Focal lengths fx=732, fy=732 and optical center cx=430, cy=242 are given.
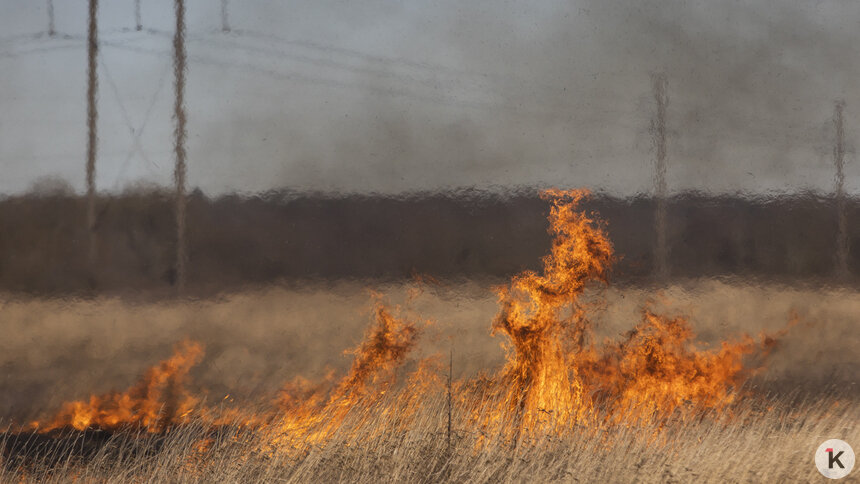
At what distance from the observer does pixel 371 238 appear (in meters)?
6.55

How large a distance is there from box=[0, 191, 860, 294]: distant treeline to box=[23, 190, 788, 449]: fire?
27cm

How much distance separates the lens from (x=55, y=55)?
628 centimetres

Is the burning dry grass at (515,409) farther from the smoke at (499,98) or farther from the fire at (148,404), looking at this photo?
the smoke at (499,98)

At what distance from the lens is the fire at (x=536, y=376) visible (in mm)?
6309

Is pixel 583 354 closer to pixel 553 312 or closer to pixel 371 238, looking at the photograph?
pixel 553 312

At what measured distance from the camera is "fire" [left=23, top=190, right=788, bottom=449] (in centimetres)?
631

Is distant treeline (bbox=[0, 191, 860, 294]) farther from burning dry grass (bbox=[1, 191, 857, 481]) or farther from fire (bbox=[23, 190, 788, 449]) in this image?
burning dry grass (bbox=[1, 191, 857, 481])

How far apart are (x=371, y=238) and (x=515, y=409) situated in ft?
6.43

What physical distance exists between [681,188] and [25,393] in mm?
6097

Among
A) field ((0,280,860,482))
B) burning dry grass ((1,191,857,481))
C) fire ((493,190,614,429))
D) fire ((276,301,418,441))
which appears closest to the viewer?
field ((0,280,860,482))

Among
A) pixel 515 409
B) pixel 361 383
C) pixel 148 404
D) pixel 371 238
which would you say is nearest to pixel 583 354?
pixel 515 409

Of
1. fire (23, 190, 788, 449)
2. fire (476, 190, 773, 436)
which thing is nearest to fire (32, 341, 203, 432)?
fire (23, 190, 788, 449)

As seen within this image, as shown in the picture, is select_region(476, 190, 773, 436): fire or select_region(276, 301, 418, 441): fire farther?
select_region(476, 190, 773, 436): fire

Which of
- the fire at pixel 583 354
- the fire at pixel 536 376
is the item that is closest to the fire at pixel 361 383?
the fire at pixel 536 376
